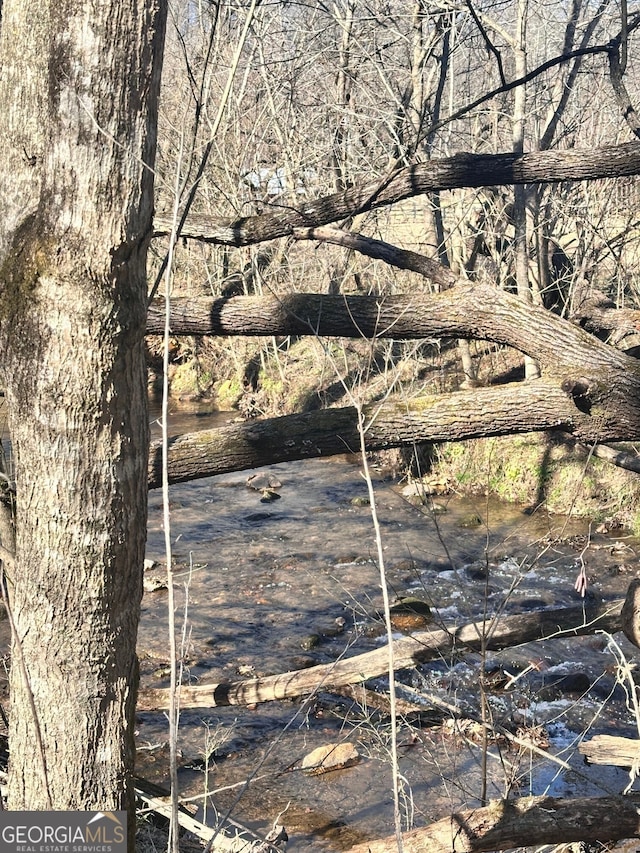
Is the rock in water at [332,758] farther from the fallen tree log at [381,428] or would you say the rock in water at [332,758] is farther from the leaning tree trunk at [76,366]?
the leaning tree trunk at [76,366]

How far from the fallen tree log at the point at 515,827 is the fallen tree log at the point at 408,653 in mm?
1900

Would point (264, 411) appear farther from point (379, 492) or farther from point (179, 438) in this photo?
point (179, 438)

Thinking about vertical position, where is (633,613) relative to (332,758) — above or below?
above

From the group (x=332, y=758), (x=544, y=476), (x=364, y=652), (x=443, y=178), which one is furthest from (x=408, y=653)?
(x=544, y=476)

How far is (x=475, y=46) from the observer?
35.8 feet

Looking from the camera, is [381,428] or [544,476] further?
[544,476]

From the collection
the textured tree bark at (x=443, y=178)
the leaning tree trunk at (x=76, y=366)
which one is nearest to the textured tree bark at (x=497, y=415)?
the textured tree bark at (x=443, y=178)

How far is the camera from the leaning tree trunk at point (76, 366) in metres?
1.96

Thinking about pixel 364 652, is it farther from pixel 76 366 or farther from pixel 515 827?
pixel 76 366

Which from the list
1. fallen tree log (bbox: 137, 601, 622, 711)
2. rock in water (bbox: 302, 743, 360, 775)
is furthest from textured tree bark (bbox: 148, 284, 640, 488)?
rock in water (bbox: 302, 743, 360, 775)

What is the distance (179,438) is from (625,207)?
850cm

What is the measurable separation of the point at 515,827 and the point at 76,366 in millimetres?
1940

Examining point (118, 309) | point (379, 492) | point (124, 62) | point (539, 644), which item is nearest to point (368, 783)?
point (539, 644)

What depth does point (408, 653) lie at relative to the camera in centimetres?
495
